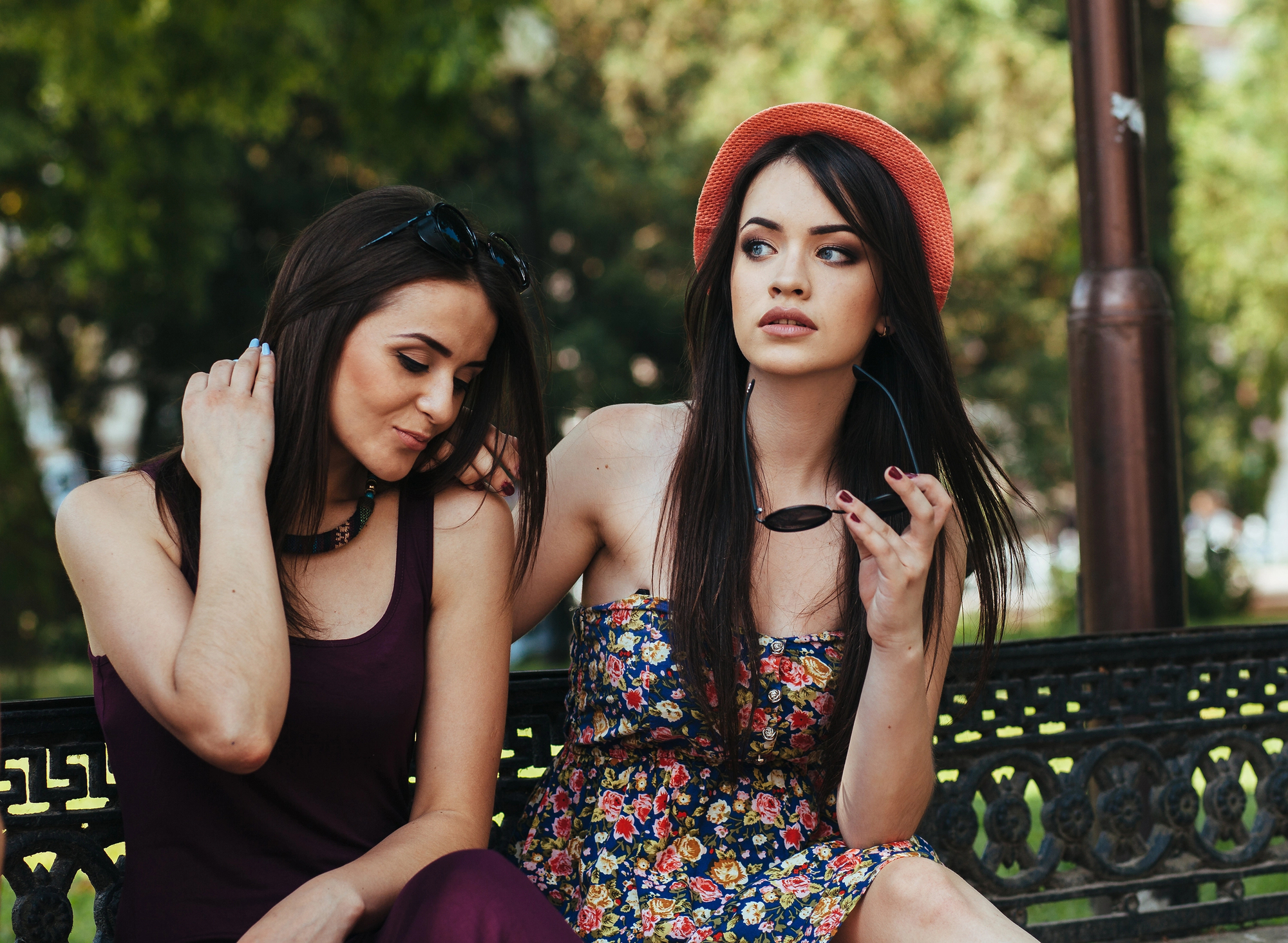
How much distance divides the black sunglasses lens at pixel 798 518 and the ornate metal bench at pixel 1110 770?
0.73 meters

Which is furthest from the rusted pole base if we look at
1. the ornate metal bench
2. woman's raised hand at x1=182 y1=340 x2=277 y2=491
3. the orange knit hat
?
woman's raised hand at x1=182 y1=340 x2=277 y2=491

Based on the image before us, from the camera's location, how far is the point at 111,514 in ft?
7.09

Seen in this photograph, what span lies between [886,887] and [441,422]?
1.14 m

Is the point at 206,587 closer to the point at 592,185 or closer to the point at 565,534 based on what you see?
the point at 565,534

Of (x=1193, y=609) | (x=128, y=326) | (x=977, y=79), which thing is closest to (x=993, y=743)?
(x=1193, y=609)

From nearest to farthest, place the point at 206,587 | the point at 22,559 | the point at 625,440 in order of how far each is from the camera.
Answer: the point at 206,587 → the point at 625,440 → the point at 22,559

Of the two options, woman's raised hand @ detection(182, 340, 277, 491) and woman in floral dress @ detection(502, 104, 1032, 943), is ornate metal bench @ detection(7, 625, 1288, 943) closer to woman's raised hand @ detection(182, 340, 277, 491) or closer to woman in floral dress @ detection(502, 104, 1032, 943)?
woman in floral dress @ detection(502, 104, 1032, 943)

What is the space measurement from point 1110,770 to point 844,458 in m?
1.17

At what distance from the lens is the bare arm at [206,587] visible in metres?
1.97

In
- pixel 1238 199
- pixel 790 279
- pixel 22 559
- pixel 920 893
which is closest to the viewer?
pixel 920 893

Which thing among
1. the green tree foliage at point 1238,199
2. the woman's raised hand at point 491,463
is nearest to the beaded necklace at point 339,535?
the woman's raised hand at point 491,463

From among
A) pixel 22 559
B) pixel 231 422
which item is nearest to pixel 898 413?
pixel 231 422

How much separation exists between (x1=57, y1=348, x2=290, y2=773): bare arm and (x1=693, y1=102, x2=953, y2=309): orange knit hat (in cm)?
110

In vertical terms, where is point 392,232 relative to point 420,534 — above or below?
above
